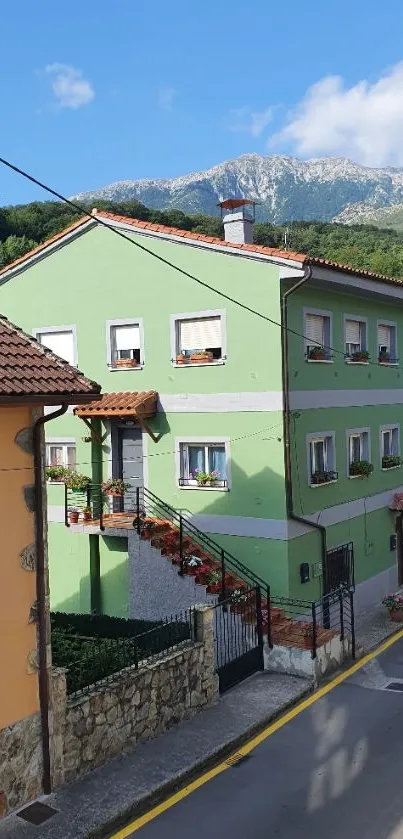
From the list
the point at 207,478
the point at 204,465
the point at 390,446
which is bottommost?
the point at 207,478

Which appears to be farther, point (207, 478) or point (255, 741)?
point (207, 478)

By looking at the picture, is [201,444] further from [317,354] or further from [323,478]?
[317,354]

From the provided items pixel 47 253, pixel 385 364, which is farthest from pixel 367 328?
pixel 47 253

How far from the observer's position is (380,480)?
70.0 ft

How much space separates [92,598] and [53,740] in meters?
9.08

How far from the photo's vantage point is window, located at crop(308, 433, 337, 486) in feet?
58.6

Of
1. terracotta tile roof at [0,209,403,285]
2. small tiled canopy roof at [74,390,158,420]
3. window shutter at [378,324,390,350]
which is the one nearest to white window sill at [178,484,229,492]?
small tiled canopy roof at [74,390,158,420]

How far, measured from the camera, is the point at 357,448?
20.4m

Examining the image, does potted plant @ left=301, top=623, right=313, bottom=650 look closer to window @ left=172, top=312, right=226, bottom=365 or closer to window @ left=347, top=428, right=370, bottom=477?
window @ left=347, top=428, right=370, bottom=477

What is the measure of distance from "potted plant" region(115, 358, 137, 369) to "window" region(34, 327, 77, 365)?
1.54 m

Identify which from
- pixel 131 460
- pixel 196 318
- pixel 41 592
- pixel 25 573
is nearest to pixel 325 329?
pixel 196 318

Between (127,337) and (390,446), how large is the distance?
8.45 meters

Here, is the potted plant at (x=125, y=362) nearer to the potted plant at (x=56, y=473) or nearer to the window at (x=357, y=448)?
the potted plant at (x=56, y=473)

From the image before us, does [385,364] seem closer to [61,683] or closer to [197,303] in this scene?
[197,303]
